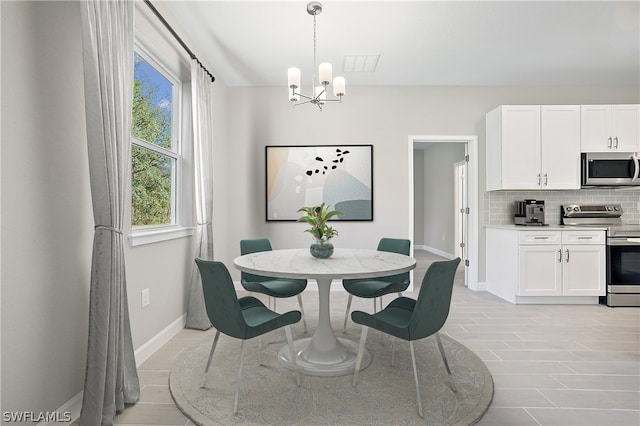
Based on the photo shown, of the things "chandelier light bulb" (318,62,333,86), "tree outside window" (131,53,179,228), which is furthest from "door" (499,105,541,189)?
"tree outside window" (131,53,179,228)

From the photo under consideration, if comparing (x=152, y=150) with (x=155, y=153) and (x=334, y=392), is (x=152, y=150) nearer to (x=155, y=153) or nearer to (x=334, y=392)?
(x=155, y=153)

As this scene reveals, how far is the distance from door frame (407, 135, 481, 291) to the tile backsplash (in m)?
0.21

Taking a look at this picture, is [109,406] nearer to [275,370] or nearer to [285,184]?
[275,370]

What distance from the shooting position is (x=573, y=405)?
183cm

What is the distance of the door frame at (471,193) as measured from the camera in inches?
172

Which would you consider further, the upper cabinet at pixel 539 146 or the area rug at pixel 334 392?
the upper cabinet at pixel 539 146

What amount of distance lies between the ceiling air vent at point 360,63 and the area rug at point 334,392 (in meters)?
2.87

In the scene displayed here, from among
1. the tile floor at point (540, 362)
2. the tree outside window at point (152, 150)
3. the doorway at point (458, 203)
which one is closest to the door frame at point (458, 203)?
the doorway at point (458, 203)

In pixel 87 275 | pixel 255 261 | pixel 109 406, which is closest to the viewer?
pixel 109 406

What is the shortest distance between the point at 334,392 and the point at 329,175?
9.46ft

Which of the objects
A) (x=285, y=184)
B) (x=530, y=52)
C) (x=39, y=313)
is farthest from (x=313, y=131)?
(x=39, y=313)

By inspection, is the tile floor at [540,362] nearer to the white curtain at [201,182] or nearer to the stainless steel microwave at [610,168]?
the white curtain at [201,182]

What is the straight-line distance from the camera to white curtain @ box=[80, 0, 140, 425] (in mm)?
1584

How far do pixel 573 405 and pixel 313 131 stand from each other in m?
3.65
